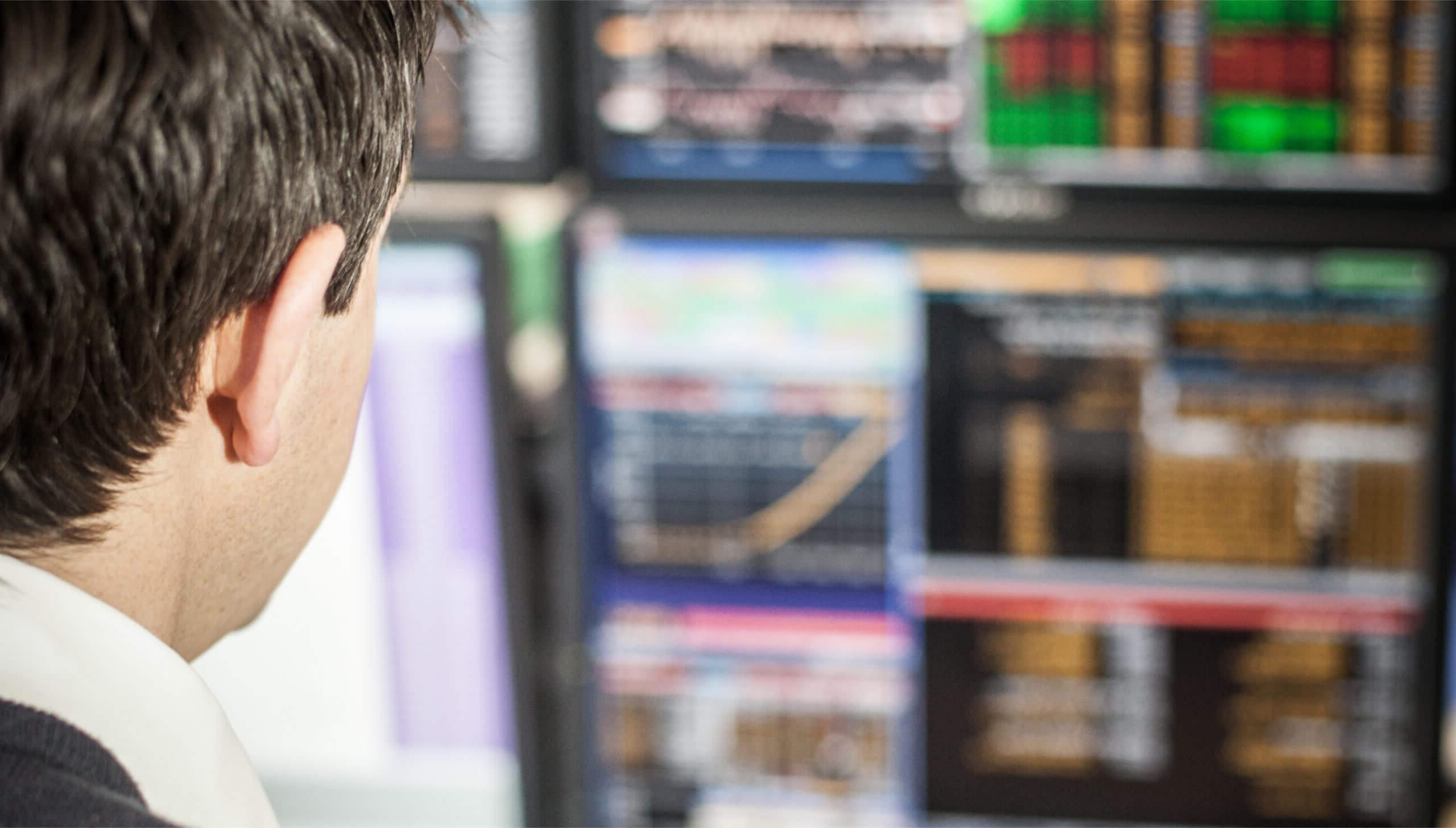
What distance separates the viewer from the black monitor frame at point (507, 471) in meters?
1.05

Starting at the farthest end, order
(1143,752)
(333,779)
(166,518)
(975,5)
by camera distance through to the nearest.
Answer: (333,779)
(1143,752)
(975,5)
(166,518)

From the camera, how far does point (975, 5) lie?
971 millimetres

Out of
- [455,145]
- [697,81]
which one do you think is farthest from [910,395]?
[455,145]

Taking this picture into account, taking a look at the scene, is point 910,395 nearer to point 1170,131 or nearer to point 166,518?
point 1170,131

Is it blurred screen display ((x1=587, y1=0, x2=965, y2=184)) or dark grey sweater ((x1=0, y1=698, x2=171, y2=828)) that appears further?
A: blurred screen display ((x1=587, y1=0, x2=965, y2=184))

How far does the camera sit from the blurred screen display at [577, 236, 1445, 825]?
1009 mm

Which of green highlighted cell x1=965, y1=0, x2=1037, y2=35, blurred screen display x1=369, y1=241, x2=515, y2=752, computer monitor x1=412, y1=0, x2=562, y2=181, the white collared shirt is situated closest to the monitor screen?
green highlighted cell x1=965, y1=0, x2=1037, y2=35

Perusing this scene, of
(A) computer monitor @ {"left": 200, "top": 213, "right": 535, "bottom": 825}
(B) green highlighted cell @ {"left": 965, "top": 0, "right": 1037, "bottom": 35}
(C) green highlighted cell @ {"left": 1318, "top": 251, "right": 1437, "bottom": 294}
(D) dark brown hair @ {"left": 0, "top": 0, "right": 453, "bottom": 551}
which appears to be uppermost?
(B) green highlighted cell @ {"left": 965, "top": 0, "right": 1037, "bottom": 35}

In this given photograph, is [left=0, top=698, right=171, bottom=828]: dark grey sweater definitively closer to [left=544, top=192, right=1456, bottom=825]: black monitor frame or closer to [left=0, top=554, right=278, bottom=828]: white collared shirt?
[left=0, top=554, right=278, bottom=828]: white collared shirt

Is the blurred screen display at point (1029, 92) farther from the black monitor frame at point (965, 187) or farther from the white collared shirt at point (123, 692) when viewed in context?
the white collared shirt at point (123, 692)

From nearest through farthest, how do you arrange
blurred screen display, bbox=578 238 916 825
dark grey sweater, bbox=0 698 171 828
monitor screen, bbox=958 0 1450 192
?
dark grey sweater, bbox=0 698 171 828
monitor screen, bbox=958 0 1450 192
blurred screen display, bbox=578 238 916 825

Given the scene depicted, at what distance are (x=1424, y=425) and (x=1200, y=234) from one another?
193 mm

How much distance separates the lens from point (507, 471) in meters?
1.10

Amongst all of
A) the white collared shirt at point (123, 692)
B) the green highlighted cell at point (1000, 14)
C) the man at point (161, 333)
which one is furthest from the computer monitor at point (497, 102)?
the white collared shirt at point (123, 692)
